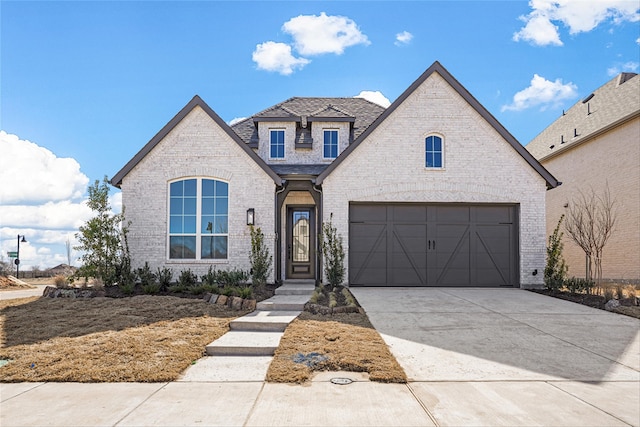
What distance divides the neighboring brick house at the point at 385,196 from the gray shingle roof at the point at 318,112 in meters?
2.71

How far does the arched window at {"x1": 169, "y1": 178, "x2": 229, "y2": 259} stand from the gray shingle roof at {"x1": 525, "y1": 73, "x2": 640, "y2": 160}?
48.4 feet

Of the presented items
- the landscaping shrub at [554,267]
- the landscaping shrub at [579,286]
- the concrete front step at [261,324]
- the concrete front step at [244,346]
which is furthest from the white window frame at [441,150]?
the concrete front step at [244,346]

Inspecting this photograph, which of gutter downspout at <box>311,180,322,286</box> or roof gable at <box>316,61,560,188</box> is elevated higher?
roof gable at <box>316,61,560,188</box>

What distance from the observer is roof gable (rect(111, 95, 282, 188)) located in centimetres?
1315

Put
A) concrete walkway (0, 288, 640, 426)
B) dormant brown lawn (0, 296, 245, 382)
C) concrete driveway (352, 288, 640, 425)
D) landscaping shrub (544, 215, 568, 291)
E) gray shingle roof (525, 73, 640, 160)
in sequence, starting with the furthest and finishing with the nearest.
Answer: gray shingle roof (525, 73, 640, 160) → landscaping shrub (544, 215, 568, 291) → dormant brown lawn (0, 296, 245, 382) → concrete driveway (352, 288, 640, 425) → concrete walkway (0, 288, 640, 426)

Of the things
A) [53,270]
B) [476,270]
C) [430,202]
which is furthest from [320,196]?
[53,270]

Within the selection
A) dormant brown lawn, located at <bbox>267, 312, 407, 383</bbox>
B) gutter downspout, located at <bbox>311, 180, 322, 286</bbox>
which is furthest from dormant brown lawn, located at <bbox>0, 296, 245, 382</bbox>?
gutter downspout, located at <bbox>311, 180, 322, 286</bbox>

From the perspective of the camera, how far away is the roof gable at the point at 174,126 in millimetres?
13152

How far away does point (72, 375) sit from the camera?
537cm

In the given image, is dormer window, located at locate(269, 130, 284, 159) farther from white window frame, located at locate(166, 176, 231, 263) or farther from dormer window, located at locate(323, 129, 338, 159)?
white window frame, located at locate(166, 176, 231, 263)

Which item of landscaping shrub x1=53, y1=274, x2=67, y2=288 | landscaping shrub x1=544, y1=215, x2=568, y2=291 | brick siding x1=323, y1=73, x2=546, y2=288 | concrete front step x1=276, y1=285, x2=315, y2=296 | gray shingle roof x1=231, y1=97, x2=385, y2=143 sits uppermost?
gray shingle roof x1=231, y1=97, x2=385, y2=143

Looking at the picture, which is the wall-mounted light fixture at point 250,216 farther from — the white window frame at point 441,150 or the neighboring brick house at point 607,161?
the neighboring brick house at point 607,161

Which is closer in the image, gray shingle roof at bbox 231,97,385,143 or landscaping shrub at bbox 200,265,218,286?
landscaping shrub at bbox 200,265,218,286

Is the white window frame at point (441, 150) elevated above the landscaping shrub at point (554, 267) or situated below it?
above
